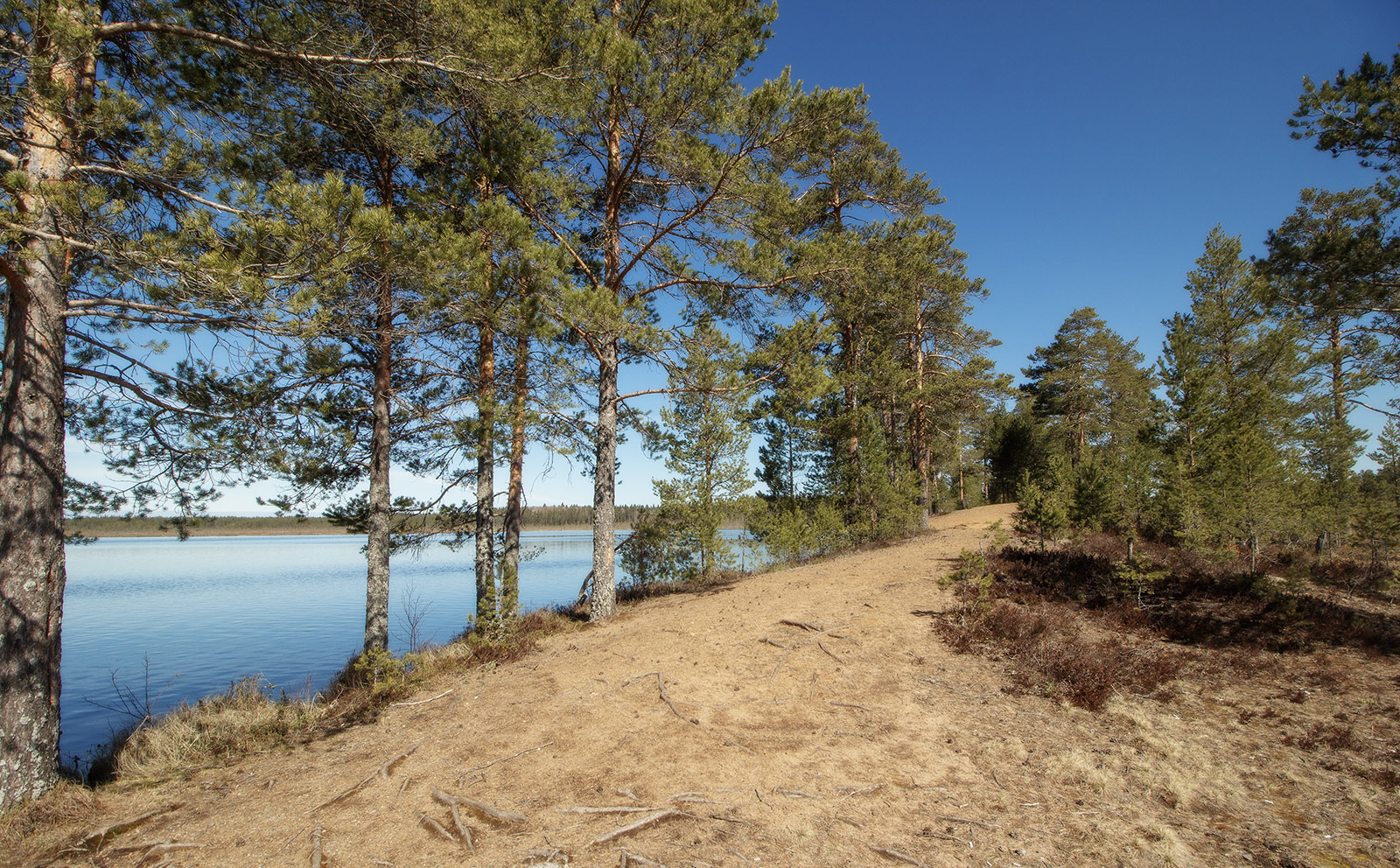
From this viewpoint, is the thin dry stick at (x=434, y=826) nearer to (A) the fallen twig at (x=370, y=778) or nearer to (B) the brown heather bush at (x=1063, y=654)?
(A) the fallen twig at (x=370, y=778)

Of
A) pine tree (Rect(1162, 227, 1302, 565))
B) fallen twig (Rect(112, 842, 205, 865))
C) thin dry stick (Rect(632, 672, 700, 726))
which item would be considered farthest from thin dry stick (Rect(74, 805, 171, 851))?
pine tree (Rect(1162, 227, 1302, 565))

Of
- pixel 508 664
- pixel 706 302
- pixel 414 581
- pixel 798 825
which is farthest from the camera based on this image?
pixel 414 581

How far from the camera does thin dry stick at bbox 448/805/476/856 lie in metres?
3.84

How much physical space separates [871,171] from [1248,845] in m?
18.2

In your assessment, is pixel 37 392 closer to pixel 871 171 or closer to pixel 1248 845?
pixel 1248 845

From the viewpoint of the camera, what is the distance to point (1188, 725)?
18.1ft

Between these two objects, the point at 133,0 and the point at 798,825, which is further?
the point at 133,0

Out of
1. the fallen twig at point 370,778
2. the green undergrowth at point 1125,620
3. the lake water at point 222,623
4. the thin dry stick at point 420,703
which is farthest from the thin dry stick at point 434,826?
the green undergrowth at point 1125,620

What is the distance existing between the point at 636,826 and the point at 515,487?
29.5 feet

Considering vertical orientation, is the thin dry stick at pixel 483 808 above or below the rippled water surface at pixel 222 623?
above

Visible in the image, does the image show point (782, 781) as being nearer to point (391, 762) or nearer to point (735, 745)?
point (735, 745)

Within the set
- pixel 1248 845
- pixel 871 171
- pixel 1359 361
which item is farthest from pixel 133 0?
pixel 1359 361

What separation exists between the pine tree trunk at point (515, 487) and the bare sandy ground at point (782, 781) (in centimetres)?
214

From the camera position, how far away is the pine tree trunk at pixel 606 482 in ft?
34.3
